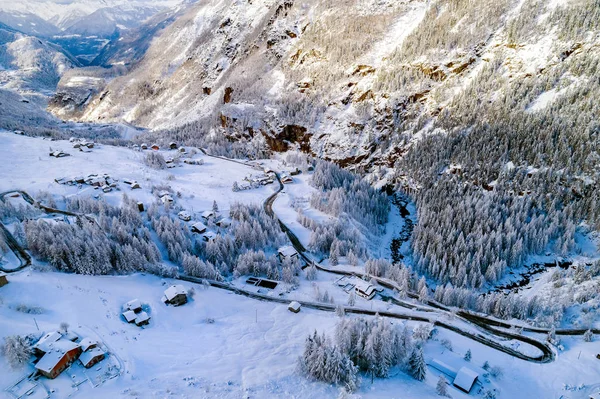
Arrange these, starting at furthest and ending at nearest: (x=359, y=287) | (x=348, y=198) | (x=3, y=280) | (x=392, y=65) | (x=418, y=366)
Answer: (x=392, y=65)
(x=348, y=198)
(x=359, y=287)
(x=3, y=280)
(x=418, y=366)

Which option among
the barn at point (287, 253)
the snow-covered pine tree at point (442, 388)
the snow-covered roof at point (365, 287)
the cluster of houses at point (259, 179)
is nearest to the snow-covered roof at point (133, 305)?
the barn at point (287, 253)

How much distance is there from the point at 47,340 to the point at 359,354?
1473 inches

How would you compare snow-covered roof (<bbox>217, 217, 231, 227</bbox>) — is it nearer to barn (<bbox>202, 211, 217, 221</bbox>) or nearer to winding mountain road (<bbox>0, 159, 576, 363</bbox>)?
barn (<bbox>202, 211, 217, 221</bbox>)

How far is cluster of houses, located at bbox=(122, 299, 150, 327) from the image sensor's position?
163ft

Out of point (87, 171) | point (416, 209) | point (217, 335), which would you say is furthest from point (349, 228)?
point (87, 171)

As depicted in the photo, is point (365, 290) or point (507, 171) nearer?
point (365, 290)

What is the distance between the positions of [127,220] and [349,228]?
57308 millimetres

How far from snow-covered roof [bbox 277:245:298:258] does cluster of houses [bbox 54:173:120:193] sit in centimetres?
5326

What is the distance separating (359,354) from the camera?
43875 millimetres

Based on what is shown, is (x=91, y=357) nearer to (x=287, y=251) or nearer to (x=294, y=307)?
(x=294, y=307)

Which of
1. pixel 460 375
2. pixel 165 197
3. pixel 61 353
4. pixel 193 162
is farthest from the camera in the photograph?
pixel 193 162

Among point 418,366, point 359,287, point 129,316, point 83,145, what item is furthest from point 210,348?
point 83,145

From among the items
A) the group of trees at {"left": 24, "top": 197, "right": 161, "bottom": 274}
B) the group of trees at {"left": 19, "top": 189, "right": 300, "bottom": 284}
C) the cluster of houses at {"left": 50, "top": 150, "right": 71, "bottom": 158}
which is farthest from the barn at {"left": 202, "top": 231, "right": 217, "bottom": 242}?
the cluster of houses at {"left": 50, "top": 150, "right": 71, "bottom": 158}

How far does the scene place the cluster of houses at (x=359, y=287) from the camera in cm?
6750
